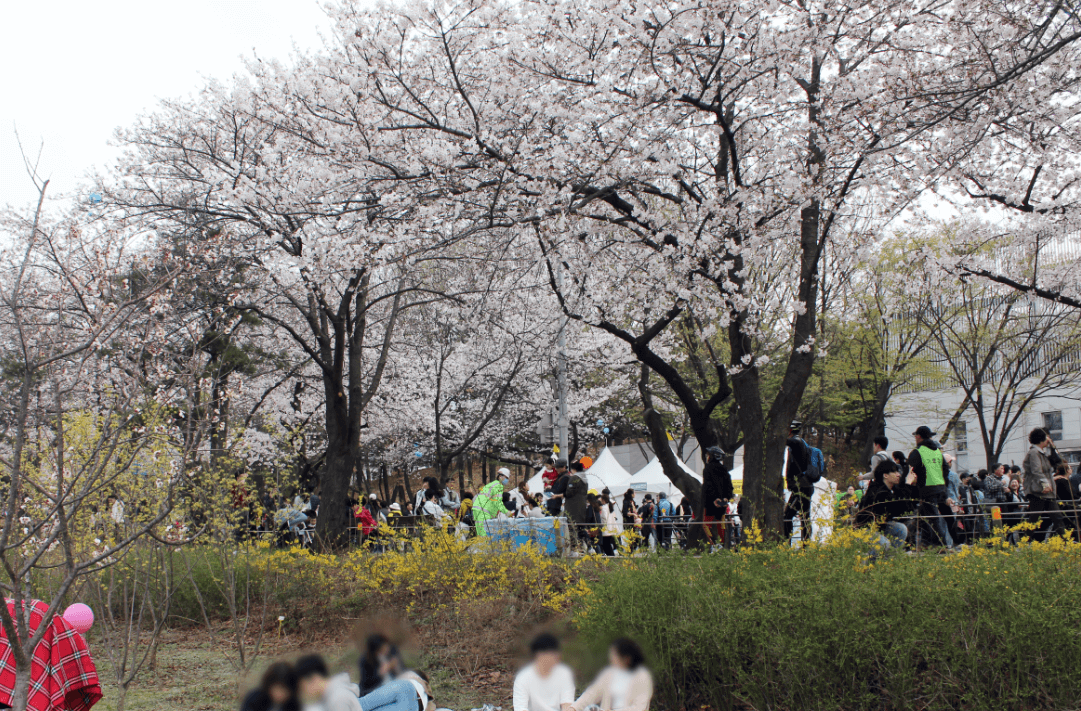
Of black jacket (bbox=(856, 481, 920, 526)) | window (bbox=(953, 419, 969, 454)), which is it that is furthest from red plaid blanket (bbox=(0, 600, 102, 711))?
window (bbox=(953, 419, 969, 454))

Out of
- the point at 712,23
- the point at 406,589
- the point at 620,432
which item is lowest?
the point at 406,589

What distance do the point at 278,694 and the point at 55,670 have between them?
2014mm

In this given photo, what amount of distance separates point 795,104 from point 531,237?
3.82 m

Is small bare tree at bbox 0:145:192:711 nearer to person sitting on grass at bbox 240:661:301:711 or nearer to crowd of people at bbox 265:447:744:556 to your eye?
person sitting on grass at bbox 240:661:301:711

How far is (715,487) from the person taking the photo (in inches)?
379

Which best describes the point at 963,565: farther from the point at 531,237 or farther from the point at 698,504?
the point at 531,237

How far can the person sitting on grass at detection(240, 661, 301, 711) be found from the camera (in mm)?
3172

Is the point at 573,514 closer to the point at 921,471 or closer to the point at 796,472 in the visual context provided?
the point at 796,472

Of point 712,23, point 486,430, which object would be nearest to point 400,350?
point 486,430

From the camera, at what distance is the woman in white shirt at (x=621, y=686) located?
404cm

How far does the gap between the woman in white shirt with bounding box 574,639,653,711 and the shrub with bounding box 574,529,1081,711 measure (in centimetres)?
39

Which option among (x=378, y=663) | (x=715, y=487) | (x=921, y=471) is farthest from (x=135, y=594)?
(x=921, y=471)

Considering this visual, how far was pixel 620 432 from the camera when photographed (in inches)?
1467

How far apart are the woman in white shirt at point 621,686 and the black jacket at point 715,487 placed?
18.0 feet
